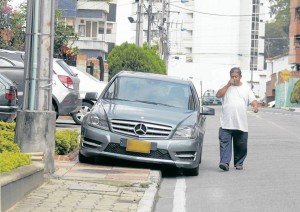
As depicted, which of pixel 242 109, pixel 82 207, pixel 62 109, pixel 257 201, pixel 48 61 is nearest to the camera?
pixel 82 207

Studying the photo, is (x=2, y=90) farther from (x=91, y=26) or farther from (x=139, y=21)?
(x=91, y=26)

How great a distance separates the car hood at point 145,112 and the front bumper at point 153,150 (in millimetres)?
319

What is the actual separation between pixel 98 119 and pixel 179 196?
277 centimetres

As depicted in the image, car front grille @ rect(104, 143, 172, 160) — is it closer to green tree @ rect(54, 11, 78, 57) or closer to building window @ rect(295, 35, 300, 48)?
green tree @ rect(54, 11, 78, 57)

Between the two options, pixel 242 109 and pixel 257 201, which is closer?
pixel 257 201

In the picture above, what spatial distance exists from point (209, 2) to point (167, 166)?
97.2 m

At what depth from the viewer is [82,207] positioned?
32.9ft

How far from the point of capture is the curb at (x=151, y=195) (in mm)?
10289

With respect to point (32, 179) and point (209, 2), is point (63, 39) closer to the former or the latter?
point (32, 179)

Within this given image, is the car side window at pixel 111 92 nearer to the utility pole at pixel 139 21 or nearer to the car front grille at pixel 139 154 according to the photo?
the car front grille at pixel 139 154

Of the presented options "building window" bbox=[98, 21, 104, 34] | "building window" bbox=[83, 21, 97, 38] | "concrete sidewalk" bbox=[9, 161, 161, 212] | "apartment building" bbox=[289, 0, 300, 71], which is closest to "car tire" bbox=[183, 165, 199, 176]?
"concrete sidewalk" bbox=[9, 161, 161, 212]

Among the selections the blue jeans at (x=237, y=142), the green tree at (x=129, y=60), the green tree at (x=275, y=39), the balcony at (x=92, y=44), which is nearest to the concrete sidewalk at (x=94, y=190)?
the blue jeans at (x=237, y=142)

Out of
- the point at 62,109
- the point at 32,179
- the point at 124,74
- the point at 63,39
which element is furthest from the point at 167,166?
the point at 63,39

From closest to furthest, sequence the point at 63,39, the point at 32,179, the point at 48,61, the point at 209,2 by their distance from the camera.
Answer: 1. the point at 32,179
2. the point at 48,61
3. the point at 63,39
4. the point at 209,2
